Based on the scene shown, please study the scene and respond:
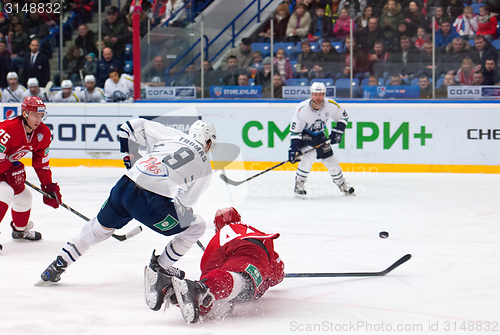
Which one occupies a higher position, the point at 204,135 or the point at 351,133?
the point at 204,135

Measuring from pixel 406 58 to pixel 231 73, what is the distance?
2324 millimetres

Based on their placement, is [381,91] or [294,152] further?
[381,91]

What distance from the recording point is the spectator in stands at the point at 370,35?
26.1 ft

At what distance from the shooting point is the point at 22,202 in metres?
4.06

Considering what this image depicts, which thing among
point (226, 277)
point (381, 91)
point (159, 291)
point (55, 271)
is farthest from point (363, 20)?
point (159, 291)

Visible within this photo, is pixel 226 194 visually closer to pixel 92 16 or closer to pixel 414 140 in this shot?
pixel 414 140

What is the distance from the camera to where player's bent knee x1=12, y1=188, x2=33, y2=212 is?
404cm

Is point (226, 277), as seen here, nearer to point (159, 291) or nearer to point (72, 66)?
point (159, 291)

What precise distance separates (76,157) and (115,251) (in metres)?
5.28

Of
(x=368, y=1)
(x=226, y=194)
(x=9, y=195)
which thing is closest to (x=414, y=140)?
(x=368, y=1)

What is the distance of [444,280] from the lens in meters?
3.05

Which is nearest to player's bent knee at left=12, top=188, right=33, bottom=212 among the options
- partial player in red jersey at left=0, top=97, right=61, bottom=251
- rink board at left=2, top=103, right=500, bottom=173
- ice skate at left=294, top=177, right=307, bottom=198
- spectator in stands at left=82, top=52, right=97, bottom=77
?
partial player in red jersey at left=0, top=97, right=61, bottom=251

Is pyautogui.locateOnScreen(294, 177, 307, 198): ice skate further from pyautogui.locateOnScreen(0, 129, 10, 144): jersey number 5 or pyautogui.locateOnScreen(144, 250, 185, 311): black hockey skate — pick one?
pyautogui.locateOnScreen(144, 250, 185, 311): black hockey skate

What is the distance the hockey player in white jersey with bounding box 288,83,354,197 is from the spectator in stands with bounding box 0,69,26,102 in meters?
4.68
